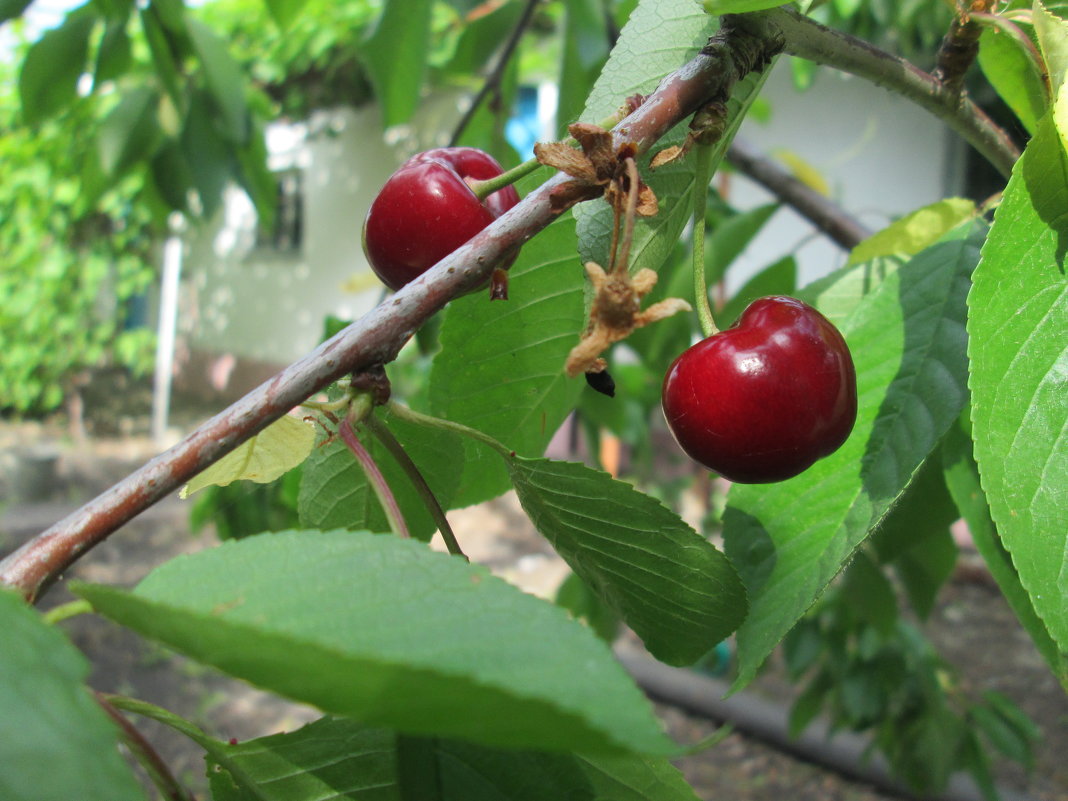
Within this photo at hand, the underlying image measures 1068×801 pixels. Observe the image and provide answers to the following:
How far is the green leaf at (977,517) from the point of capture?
2.07ft

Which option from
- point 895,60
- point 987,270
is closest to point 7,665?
point 987,270

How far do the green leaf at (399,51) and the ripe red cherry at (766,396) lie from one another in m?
1.23

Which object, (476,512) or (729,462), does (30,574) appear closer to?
(729,462)

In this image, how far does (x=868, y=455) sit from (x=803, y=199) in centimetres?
77

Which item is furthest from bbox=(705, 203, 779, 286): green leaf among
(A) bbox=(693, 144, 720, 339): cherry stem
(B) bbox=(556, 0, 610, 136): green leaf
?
(A) bbox=(693, 144, 720, 339): cherry stem

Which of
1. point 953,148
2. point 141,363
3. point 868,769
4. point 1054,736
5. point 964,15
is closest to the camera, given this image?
point 964,15

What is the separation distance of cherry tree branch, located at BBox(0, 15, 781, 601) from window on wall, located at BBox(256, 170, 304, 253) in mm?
7567

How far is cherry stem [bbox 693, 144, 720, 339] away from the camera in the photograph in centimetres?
51

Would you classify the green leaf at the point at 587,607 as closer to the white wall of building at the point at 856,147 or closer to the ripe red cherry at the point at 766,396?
the ripe red cherry at the point at 766,396

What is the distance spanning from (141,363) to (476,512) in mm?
4001

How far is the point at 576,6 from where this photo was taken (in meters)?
1.36

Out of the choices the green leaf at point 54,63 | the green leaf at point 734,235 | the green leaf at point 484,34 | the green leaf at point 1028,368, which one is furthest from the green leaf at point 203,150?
the green leaf at point 1028,368

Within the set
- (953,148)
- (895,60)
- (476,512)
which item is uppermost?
(895,60)

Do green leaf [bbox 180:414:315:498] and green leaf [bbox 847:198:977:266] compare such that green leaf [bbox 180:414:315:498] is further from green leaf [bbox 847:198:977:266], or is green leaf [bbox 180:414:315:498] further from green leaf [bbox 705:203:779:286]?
green leaf [bbox 705:203:779:286]
